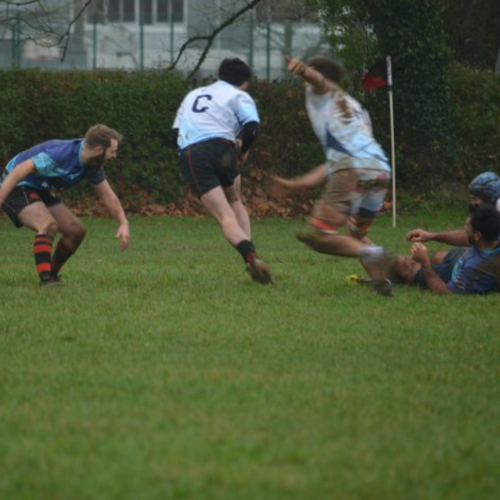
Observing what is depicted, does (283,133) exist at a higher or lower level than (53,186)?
lower

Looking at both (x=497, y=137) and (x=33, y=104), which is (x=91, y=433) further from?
(x=497, y=137)

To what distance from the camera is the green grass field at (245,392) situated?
461cm

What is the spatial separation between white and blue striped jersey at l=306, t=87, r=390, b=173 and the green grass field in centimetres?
102

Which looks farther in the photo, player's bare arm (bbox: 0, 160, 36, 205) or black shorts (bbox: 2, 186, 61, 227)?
black shorts (bbox: 2, 186, 61, 227)

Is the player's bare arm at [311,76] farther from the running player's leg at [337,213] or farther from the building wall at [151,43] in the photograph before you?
the building wall at [151,43]

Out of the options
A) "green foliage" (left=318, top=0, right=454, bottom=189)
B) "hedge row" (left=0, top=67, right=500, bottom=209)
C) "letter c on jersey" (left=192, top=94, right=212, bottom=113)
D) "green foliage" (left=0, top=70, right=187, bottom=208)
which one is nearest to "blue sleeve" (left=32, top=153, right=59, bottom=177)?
"letter c on jersey" (left=192, top=94, right=212, bottom=113)

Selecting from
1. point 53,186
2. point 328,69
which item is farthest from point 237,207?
point 328,69

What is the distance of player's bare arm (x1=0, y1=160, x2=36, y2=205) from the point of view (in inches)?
406

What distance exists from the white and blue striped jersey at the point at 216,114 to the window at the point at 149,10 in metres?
37.8

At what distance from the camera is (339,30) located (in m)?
24.5

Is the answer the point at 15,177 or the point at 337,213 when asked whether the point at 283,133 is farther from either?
the point at 337,213

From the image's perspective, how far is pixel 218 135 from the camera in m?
10.9

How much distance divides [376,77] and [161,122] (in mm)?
3874

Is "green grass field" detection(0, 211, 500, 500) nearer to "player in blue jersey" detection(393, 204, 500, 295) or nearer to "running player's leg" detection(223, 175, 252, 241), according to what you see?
"player in blue jersey" detection(393, 204, 500, 295)
